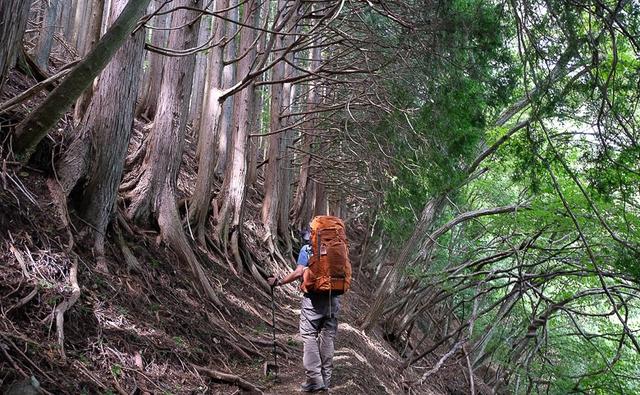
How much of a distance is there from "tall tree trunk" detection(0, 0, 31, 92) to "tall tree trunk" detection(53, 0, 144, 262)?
258 cm

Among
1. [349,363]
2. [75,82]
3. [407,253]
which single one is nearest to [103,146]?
[75,82]

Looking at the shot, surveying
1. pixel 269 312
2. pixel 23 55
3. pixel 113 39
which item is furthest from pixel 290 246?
pixel 113 39

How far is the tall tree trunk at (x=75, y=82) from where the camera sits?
4.55 m

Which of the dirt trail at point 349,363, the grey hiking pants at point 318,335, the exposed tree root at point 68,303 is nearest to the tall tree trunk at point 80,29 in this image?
the dirt trail at point 349,363

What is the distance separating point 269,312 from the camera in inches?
380

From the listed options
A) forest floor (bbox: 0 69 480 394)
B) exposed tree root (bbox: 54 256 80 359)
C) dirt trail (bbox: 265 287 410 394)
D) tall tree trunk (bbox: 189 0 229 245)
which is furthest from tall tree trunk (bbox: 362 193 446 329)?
exposed tree root (bbox: 54 256 80 359)

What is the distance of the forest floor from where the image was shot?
414 cm

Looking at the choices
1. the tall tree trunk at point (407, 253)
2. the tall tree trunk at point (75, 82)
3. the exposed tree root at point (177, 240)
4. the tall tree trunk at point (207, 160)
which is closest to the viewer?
the tall tree trunk at point (75, 82)

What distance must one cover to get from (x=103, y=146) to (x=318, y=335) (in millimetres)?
3010

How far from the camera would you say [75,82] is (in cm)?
483

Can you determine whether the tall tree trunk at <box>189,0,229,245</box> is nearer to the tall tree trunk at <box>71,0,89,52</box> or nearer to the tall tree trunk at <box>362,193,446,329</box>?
the tall tree trunk at <box>362,193,446,329</box>

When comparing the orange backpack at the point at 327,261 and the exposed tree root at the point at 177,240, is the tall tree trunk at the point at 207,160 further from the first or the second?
the orange backpack at the point at 327,261

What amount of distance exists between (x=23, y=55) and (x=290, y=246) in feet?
28.0

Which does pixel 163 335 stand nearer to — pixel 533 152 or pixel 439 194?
pixel 533 152
